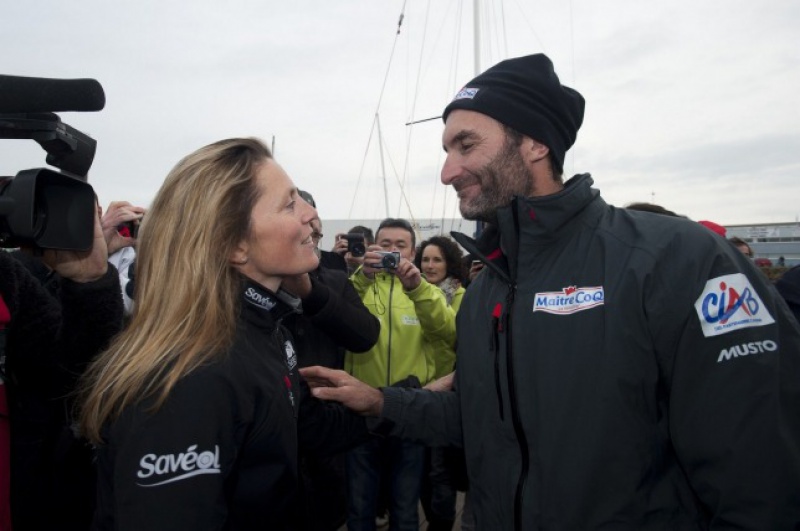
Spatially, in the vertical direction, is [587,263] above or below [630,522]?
above

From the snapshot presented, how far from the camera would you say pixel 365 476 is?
11.8 ft

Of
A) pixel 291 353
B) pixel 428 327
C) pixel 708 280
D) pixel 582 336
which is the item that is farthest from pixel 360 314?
pixel 708 280

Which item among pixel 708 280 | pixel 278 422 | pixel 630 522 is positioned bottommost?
pixel 630 522

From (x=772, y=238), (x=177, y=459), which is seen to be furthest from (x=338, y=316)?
(x=772, y=238)

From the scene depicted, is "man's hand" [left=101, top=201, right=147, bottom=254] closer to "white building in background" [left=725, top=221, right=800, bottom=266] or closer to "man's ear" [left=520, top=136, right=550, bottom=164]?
"man's ear" [left=520, top=136, right=550, bottom=164]

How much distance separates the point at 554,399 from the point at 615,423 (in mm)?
167

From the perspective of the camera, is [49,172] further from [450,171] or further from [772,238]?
[772,238]

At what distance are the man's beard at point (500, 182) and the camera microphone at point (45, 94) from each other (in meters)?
1.22

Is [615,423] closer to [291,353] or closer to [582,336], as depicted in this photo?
[582,336]

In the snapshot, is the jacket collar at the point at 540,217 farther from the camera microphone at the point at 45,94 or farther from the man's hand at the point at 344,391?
the camera microphone at the point at 45,94

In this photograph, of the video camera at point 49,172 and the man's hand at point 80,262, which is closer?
the video camera at point 49,172

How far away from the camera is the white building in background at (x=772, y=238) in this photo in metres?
35.1

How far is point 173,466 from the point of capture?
4.09 ft

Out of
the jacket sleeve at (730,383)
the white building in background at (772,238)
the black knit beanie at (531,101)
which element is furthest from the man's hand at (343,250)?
the white building in background at (772,238)
